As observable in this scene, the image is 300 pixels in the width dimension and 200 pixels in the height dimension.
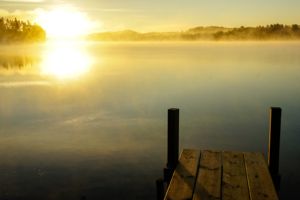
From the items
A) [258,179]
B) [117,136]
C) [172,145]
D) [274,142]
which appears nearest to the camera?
[258,179]

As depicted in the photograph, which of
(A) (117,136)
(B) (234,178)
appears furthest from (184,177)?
(A) (117,136)

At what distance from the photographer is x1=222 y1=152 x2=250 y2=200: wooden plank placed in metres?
6.65

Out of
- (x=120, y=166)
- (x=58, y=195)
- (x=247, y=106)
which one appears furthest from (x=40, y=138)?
(x=247, y=106)

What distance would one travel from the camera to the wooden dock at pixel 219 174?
6.67m

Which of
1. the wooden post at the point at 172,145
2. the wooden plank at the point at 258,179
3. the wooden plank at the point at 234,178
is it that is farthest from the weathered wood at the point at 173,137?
the wooden plank at the point at 258,179

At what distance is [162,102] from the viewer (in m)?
29.9

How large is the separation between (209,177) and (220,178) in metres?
0.21

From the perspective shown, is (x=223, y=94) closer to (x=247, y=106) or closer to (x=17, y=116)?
(x=247, y=106)

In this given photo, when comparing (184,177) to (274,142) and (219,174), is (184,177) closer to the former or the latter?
(219,174)

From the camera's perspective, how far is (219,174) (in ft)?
24.8

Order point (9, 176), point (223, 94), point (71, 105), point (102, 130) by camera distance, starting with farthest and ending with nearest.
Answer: point (223, 94) < point (71, 105) < point (102, 130) < point (9, 176)

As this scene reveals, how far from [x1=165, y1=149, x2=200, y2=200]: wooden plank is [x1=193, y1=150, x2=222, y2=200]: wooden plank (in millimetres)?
111

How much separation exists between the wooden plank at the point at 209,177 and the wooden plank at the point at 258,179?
585 mm

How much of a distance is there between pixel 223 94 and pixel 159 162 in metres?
19.7
